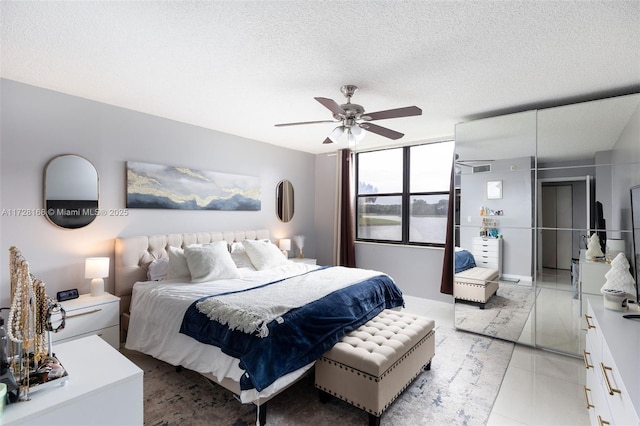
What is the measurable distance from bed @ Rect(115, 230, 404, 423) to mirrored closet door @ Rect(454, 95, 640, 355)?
1187 mm

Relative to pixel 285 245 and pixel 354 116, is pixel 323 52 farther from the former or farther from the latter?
pixel 285 245

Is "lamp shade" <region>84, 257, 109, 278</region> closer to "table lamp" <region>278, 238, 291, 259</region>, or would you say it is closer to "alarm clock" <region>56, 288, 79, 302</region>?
"alarm clock" <region>56, 288, 79, 302</region>

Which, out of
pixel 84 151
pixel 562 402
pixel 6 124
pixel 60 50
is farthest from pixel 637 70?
pixel 6 124

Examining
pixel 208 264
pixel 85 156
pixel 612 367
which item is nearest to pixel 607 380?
pixel 612 367

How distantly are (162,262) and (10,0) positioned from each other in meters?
2.44

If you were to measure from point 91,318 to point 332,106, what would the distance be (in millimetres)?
2817

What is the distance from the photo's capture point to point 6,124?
2.67m

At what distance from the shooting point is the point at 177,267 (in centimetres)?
329

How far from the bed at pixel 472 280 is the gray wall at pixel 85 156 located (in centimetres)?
307

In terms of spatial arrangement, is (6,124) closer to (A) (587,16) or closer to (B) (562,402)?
(A) (587,16)

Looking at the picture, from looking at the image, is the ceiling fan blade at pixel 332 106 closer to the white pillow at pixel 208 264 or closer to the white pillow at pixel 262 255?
the white pillow at pixel 208 264

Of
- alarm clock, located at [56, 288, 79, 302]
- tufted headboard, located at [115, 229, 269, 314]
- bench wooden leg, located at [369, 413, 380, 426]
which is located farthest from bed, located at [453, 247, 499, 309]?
alarm clock, located at [56, 288, 79, 302]

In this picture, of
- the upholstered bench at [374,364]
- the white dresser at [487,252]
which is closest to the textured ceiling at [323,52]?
the white dresser at [487,252]

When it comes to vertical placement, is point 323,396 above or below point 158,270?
below
